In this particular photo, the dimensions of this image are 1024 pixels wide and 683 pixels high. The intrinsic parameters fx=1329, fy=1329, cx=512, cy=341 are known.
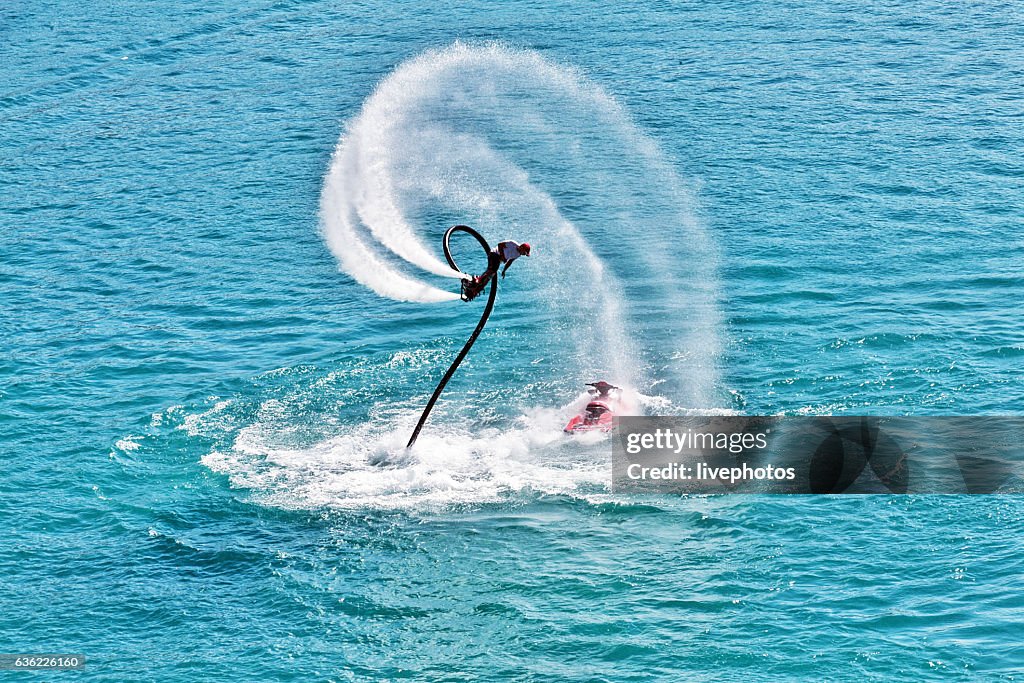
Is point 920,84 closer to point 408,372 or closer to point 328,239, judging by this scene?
point 328,239

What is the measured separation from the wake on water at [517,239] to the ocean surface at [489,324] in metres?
0.30

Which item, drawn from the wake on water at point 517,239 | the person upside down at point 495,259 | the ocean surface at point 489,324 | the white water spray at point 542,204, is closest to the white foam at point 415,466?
the wake on water at point 517,239

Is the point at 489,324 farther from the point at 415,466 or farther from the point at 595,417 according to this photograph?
the point at 415,466

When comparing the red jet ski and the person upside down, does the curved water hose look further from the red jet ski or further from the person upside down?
the red jet ski

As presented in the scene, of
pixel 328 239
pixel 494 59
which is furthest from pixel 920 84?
pixel 328 239

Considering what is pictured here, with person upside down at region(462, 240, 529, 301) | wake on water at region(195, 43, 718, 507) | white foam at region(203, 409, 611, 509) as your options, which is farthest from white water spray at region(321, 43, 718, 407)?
person upside down at region(462, 240, 529, 301)

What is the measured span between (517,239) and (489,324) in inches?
476

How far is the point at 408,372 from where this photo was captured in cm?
7069

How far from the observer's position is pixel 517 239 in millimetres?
86562

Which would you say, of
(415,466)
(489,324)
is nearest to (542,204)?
(489,324)

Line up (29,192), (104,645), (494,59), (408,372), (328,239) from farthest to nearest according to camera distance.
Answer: (494,59) < (29,192) < (328,239) < (408,372) < (104,645)

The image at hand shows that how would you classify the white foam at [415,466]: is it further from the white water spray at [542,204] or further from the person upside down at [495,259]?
the person upside down at [495,259]

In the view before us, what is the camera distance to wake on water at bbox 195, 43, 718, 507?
60.8 m

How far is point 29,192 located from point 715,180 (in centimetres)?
5036
